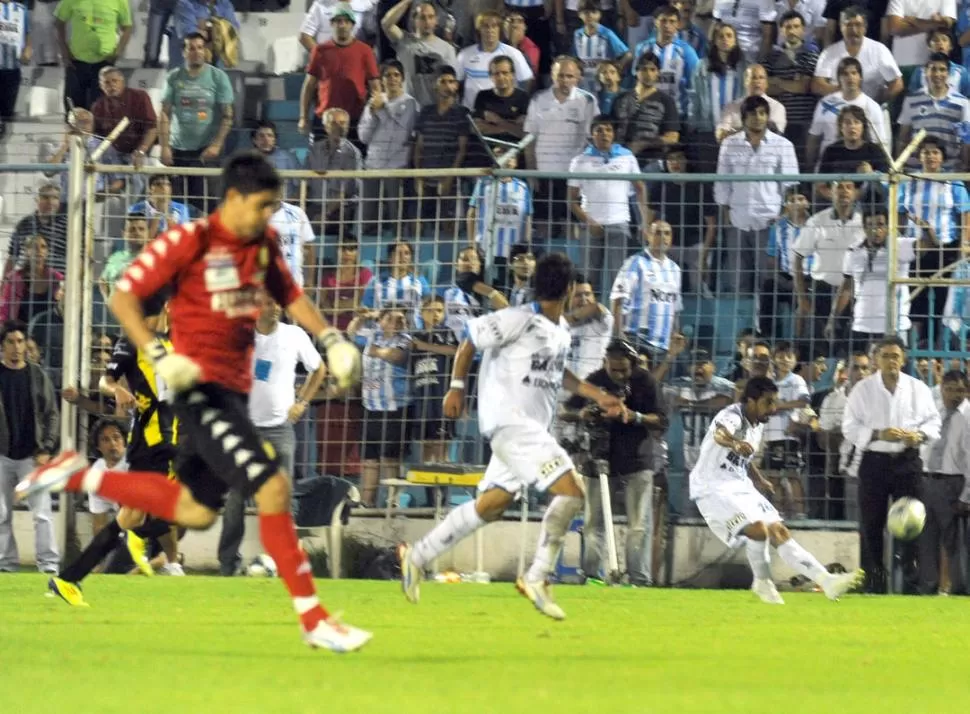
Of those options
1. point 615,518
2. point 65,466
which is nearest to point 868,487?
point 615,518

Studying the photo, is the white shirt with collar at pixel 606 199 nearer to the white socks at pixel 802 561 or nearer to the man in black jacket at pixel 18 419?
the white socks at pixel 802 561

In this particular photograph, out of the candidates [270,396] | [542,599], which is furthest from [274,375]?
[542,599]

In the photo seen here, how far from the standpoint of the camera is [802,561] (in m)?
13.2

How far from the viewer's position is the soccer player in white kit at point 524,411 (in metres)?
10.5

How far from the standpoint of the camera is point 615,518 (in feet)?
51.3

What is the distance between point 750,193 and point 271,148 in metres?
5.12

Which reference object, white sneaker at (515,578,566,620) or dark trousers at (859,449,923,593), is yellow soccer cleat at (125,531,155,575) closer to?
white sneaker at (515,578,566,620)

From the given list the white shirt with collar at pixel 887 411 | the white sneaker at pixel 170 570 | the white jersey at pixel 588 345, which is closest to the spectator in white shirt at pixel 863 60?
the white jersey at pixel 588 345

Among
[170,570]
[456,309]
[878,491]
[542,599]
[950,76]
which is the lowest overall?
[170,570]

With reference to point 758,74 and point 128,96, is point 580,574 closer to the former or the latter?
point 758,74

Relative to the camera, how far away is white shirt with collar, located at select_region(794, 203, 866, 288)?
15.4m

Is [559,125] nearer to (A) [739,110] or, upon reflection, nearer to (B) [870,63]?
(A) [739,110]

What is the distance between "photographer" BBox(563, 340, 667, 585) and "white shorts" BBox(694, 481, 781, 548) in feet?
4.74

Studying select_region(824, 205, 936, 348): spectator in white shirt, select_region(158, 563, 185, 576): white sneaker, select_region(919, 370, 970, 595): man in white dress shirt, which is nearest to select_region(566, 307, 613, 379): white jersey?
select_region(824, 205, 936, 348): spectator in white shirt
